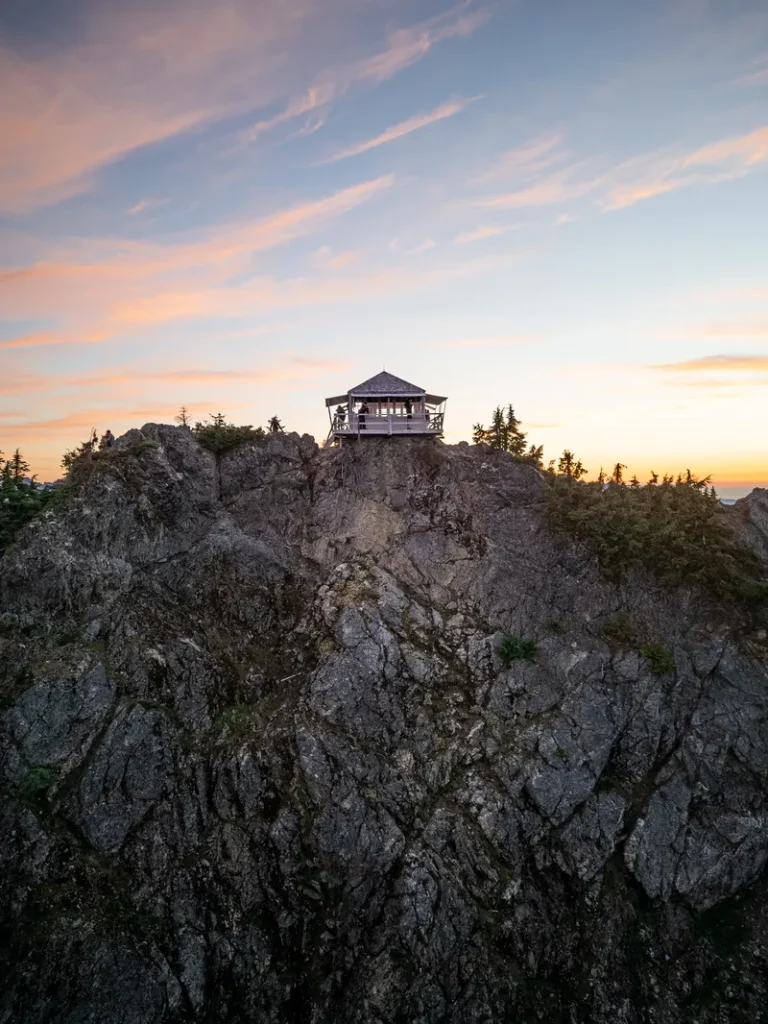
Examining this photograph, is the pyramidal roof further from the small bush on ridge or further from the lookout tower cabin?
the small bush on ridge

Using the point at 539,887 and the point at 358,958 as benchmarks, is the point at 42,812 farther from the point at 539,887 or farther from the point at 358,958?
the point at 539,887

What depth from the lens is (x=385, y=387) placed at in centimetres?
4259

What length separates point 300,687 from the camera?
34.0m

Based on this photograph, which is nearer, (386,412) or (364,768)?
(364,768)

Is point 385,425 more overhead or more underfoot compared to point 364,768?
more overhead

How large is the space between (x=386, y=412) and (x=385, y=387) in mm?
1898

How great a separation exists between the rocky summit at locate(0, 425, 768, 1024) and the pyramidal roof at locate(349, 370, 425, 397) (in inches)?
331

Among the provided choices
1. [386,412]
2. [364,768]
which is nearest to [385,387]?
[386,412]

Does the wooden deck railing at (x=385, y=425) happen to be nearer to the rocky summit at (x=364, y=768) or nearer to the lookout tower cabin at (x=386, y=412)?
the lookout tower cabin at (x=386, y=412)

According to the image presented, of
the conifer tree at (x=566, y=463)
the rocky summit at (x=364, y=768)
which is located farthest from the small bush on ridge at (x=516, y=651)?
the conifer tree at (x=566, y=463)

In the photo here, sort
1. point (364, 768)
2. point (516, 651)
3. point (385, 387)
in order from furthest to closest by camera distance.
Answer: point (385, 387), point (516, 651), point (364, 768)

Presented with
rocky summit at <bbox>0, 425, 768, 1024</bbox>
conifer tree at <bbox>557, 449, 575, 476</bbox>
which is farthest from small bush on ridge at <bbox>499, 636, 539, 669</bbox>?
conifer tree at <bbox>557, 449, 575, 476</bbox>

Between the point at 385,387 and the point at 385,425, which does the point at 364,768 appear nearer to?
the point at 385,425

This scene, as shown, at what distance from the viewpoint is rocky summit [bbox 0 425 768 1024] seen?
26.7 metres
